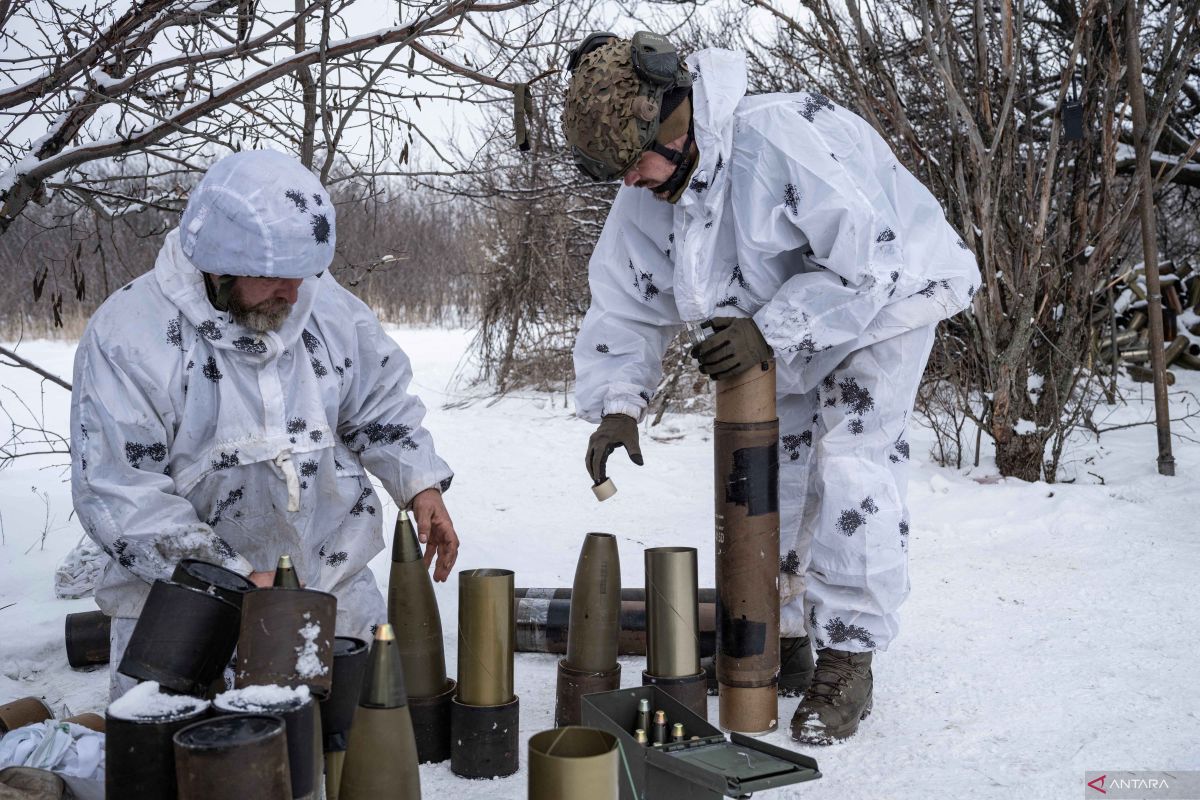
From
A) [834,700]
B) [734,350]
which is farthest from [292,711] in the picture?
[834,700]

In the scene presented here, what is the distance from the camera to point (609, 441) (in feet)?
9.73

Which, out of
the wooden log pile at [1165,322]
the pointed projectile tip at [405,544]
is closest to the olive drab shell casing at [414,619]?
the pointed projectile tip at [405,544]

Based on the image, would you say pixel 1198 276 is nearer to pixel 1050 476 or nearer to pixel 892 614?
pixel 1050 476

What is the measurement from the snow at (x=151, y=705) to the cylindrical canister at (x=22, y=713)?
1025 millimetres

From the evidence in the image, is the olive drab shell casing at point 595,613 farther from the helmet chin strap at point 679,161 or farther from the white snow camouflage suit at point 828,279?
A: the helmet chin strap at point 679,161

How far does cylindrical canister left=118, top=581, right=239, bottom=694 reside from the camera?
1.74 meters

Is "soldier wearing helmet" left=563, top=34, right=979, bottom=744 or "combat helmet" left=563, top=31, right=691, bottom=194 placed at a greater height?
"combat helmet" left=563, top=31, right=691, bottom=194

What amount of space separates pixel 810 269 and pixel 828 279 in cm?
15

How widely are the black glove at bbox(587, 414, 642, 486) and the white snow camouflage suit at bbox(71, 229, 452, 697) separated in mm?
424

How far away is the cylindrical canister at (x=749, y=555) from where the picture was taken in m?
2.74

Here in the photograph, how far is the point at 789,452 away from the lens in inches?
124

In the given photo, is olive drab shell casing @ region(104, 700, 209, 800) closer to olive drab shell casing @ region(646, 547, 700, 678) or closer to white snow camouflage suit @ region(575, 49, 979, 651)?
olive drab shell casing @ region(646, 547, 700, 678)

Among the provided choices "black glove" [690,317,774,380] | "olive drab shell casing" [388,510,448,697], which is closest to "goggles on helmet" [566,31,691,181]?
"black glove" [690,317,774,380]

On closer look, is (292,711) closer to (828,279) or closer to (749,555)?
(749,555)
